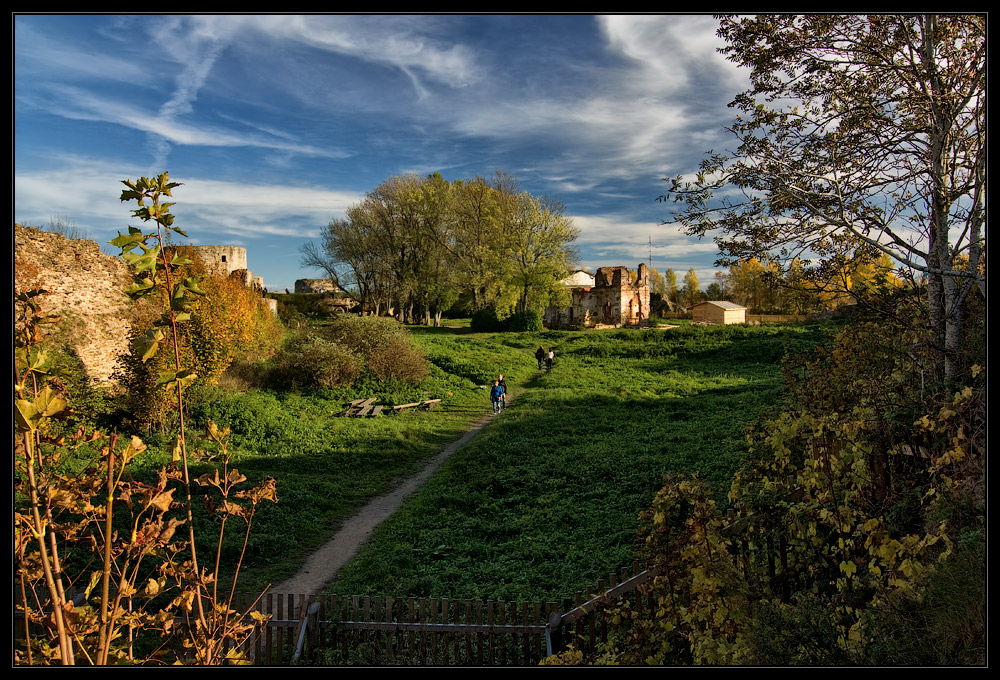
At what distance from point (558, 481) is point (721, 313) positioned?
41104 millimetres

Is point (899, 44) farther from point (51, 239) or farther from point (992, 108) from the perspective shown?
point (51, 239)

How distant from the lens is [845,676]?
73.5 inches

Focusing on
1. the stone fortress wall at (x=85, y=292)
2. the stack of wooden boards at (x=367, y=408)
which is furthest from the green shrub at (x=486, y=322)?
the stone fortress wall at (x=85, y=292)

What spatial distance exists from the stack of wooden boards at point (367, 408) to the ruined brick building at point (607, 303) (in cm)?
→ 2765

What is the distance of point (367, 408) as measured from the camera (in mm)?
17953

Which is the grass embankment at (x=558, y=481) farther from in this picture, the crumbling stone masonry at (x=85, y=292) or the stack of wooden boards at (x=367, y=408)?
the crumbling stone masonry at (x=85, y=292)

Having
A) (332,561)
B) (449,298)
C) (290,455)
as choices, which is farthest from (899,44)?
(449,298)

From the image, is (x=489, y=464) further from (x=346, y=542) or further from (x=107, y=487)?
(x=107, y=487)

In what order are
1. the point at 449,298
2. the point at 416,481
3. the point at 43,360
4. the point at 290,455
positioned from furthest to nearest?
the point at 449,298 → the point at 290,455 → the point at 416,481 → the point at 43,360

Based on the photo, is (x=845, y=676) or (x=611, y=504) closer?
(x=845, y=676)

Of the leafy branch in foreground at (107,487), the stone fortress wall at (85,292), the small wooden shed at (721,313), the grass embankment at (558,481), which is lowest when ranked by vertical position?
the grass embankment at (558,481)

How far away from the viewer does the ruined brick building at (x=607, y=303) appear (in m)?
46.0

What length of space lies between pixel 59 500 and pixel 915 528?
19.1ft

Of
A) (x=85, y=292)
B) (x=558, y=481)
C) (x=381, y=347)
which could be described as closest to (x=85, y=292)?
(x=85, y=292)
